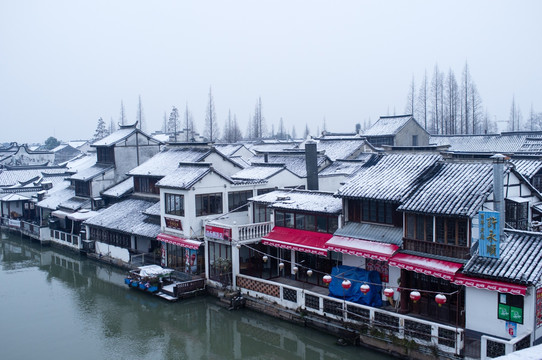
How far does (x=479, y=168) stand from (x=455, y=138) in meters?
31.0

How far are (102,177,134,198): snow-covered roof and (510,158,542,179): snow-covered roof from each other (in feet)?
87.5

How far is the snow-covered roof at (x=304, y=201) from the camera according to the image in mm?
23047

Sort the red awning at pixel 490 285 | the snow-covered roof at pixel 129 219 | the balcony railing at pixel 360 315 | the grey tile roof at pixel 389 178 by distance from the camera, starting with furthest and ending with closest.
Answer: the snow-covered roof at pixel 129 219 < the grey tile roof at pixel 389 178 < the balcony railing at pixel 360 315 < the red awning at pixel 490 285

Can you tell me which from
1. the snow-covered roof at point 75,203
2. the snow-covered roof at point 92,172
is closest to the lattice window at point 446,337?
the snow-covered roof at point 92,172

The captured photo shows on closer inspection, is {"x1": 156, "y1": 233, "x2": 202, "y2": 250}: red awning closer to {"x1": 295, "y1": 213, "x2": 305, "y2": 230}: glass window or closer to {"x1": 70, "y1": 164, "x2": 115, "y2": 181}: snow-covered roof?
{"x1": 295, "y1": 213, "x2": 305, "y2": 230}: glass window

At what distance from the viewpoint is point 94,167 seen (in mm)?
42406

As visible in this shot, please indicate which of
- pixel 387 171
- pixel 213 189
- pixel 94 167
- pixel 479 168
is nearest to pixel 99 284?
pixel 213 189

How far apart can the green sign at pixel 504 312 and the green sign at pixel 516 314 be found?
0.10 m

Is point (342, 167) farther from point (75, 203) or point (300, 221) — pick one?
point (75, 203)

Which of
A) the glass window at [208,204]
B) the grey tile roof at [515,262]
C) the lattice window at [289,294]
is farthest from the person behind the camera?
the glass window at [208,204]

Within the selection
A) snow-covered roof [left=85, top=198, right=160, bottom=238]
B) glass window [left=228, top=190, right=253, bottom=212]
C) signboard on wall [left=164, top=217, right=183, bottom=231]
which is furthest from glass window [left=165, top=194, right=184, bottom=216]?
glass window [left=228, top=190, right=253, bottom=212]

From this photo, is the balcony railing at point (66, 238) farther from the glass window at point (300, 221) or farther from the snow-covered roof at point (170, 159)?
the glass window at point (300, 221)

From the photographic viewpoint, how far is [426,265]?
17562 mm

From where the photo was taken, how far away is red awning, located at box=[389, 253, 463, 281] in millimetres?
16750
